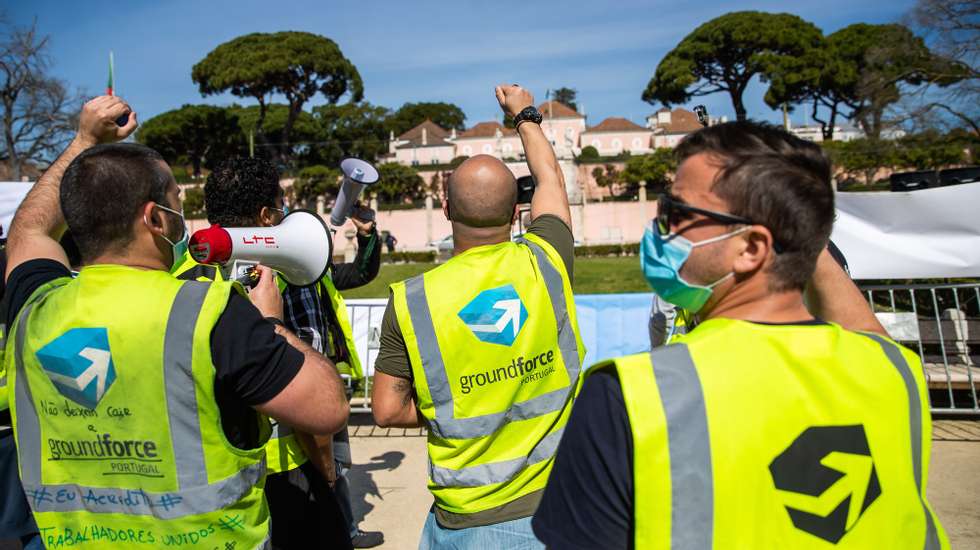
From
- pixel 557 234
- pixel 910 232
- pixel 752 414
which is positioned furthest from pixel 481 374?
pixel 910 232

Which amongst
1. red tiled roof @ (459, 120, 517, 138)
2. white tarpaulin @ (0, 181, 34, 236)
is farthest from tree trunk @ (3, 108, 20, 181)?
red tiled roof @ (459, 120, 517, 138)

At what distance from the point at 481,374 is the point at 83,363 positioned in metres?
1.11

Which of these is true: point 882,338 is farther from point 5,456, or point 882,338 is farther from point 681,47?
point 681,47

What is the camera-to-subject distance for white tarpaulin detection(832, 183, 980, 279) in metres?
6.86

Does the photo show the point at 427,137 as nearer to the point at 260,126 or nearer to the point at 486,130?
the point at 486,130

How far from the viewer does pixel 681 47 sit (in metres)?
51.1

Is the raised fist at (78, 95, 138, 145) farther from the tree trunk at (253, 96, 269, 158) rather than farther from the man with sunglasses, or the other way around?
the tree trunk at (253, 96, 269, 158)

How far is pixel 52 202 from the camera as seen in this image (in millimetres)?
2240

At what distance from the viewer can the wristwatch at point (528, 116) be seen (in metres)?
2.70

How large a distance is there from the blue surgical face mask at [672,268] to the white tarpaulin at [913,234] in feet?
21.2

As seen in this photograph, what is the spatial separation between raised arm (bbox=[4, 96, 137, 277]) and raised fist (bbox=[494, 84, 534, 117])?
1477mm

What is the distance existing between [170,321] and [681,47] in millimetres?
54739

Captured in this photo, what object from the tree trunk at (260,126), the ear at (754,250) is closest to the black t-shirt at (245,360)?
the ear at (754,250)

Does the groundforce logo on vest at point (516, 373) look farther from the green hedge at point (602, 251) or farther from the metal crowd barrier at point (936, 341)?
the green hedge at point (602, 251)
